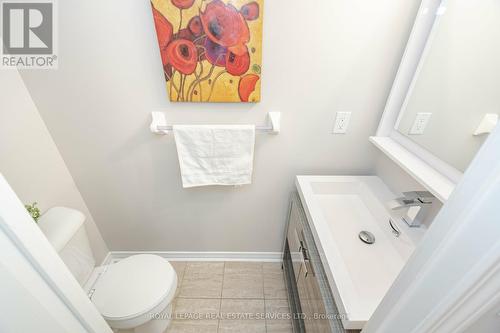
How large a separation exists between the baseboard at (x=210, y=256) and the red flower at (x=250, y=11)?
154cm

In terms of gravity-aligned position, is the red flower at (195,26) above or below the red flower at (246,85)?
above

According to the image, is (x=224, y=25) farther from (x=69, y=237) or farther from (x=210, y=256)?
(x=210, y=256)

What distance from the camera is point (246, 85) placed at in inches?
40.2

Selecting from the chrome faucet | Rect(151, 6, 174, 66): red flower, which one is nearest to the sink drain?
the chrome faucet

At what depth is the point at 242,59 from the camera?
96 cm

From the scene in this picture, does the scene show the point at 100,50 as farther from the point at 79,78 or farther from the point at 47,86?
the point at 47,86

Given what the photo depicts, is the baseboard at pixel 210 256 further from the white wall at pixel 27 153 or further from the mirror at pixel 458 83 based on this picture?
the mirror at pixel 458 83

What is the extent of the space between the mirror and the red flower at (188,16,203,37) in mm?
977

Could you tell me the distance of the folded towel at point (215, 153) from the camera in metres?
1.09

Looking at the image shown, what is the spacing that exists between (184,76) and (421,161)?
113cm

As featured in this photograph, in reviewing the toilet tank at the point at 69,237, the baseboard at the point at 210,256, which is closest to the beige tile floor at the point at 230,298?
the baseboard at the point at 210,256

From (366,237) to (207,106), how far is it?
3.27ft

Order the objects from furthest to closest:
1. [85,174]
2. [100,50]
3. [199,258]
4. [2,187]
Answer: [199,258], [85,174], [100,50], [2,187]

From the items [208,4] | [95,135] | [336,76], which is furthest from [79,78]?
[336,76]
